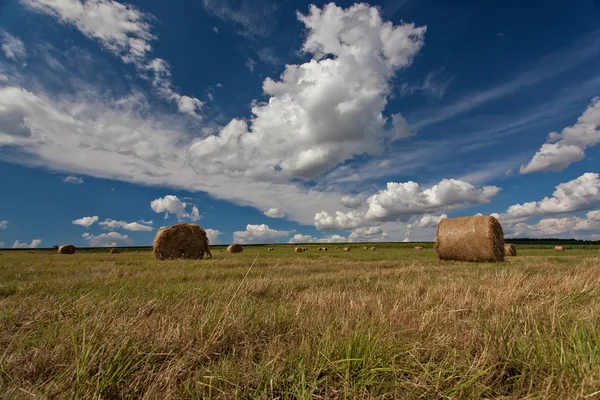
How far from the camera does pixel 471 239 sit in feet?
67.2

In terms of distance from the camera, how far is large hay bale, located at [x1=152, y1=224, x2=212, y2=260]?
74.7 feet

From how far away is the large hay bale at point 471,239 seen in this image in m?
19.8

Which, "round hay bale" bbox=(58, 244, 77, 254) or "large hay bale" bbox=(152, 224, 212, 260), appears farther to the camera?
"round hay bale" bbox=(58, 244, 77, 254)

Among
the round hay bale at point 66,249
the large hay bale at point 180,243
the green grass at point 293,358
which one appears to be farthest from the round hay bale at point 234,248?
the green grass at point 293,358

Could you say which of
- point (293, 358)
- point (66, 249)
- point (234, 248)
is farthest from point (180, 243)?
point (66, 249)

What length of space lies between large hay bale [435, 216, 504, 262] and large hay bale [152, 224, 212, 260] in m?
16.9

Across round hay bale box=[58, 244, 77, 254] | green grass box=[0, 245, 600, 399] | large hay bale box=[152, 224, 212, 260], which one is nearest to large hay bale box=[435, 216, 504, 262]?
large hay bale box=[152, 224, 212, 260]

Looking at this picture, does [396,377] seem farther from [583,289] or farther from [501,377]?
[583,289]

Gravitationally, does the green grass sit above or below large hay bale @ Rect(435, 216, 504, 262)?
below

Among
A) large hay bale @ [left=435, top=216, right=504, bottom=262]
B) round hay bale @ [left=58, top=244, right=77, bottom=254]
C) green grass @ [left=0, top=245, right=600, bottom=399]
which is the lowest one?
green grass @ [left=0, top=245, right=600, bottom=399]

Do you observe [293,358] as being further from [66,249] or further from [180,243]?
[66,249]

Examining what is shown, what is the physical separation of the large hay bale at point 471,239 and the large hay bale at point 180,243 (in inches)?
667

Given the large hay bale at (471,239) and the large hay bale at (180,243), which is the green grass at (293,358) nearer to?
the large hay bale at (471,239)

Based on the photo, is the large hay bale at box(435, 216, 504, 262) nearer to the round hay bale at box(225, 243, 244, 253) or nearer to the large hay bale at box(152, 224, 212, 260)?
the large hay bale at box(152, 224, 212, 260)
